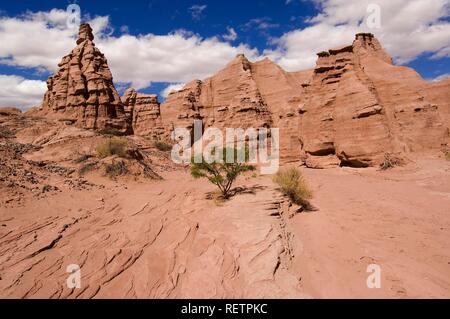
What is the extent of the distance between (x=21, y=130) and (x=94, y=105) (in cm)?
956

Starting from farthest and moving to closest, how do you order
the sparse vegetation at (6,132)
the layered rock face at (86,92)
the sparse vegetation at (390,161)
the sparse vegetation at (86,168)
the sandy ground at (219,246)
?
the layered rock face at (86,92) → the sparse vegetation at (6,132) → the sparse vegetation at (390,161) → the sparse vegetation at (86,168) → the sandy ground at (219,246)

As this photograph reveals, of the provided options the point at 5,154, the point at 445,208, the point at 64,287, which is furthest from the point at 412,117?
the point at 5,154

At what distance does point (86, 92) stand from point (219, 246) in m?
36.6

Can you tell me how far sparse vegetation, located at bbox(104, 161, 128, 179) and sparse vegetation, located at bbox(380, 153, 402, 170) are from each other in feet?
48.0

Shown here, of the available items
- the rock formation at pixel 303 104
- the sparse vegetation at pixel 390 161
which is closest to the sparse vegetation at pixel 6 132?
the rock formation at pixel 303 104

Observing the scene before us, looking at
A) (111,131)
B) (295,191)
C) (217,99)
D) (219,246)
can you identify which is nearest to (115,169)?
(295,191)

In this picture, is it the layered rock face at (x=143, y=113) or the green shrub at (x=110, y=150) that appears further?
the layered rock face at (x=143, y=113)

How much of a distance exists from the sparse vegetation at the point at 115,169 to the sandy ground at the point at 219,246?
225cm

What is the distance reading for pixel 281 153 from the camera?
84.5 ft

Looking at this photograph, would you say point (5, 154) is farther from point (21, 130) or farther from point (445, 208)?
point (21, 130)

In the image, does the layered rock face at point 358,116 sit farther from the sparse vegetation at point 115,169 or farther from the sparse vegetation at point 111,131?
the sparse vegetation at point 111,131

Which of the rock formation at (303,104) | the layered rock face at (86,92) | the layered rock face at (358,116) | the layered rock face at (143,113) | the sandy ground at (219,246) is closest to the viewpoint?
the sandy ground at (219,246)

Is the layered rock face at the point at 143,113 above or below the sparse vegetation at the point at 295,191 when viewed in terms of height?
above

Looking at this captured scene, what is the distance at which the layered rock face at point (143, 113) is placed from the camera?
48.2 meters
